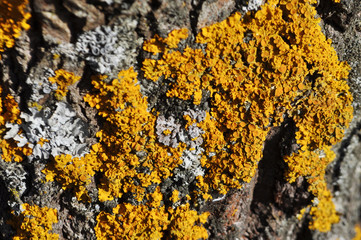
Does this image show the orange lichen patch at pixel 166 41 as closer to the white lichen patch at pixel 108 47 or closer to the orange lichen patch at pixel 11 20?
the white lichen patch at pixel 108 47

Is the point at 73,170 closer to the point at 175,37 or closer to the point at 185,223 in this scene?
the point at 185,223

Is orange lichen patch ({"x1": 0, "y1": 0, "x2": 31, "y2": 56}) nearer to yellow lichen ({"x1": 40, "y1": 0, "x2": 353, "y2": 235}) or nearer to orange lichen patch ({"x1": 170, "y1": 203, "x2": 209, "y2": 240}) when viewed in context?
yellow lichen ({"x1": 40, "y1": 0, "x2": 353, "y2": 235})

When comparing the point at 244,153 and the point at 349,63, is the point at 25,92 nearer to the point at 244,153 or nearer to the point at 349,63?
the point at 244,153

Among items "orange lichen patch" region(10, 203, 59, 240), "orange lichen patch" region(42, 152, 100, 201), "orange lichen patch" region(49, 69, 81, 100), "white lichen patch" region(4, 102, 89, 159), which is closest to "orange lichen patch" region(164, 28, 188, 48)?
"orange lichen patch" region(49, 69, 81, 100)

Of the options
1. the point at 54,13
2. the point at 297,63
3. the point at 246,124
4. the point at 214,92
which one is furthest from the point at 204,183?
the point at 54,13

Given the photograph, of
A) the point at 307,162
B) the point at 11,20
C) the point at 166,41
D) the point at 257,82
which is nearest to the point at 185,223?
the point at 307,162

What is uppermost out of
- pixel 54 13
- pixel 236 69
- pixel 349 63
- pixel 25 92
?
pixel 349 63
